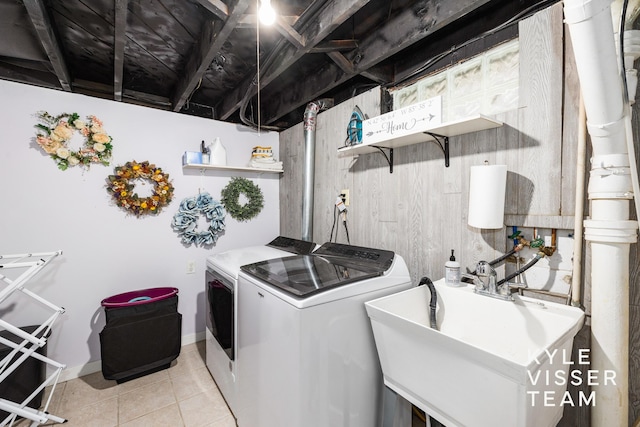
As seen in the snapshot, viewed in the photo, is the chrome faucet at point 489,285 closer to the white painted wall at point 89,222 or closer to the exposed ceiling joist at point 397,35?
the exposed ceiling joist at point 397,35

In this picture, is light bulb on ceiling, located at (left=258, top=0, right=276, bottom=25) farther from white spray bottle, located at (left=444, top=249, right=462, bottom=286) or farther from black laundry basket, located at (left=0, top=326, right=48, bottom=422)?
black laundry basket, located at (left=0, top=326, right=48, bottom=422)

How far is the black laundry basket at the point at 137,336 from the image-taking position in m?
1.99

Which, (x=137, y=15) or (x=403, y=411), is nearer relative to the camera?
(x=403, y=411)

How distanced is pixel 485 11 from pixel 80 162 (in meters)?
3.07

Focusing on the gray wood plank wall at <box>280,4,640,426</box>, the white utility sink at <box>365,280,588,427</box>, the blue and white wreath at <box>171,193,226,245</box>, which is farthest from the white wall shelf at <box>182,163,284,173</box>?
the white utility sink at <box>365,280,588,427</box>

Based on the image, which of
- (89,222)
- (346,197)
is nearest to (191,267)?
(89,222)

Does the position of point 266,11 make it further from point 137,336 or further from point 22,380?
point 22,380

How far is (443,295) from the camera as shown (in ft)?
4.58

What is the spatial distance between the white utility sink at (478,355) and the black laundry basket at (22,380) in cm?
226

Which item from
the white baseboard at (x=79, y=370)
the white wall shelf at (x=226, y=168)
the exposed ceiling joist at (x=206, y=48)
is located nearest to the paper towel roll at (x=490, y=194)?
the exposed ceiling joist at (x=206, y=48)

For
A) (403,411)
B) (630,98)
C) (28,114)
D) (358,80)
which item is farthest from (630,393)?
(28,114)

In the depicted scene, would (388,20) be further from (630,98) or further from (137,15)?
(137,15)

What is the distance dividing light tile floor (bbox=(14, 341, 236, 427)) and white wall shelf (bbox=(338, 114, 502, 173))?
205 centimetres

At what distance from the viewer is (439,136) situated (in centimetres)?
158
